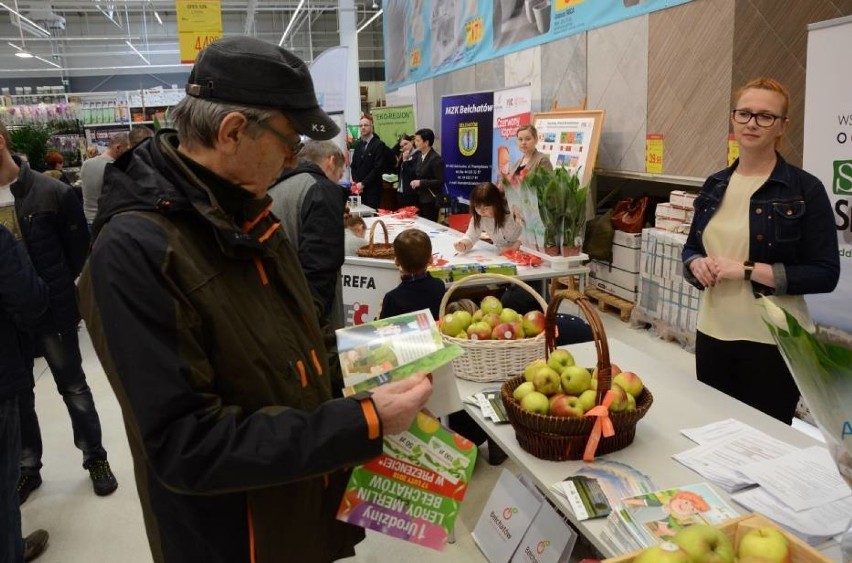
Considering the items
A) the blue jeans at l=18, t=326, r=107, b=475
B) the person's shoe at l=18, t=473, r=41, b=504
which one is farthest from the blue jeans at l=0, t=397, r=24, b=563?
the person's shoe at l=18, t=473, r=41, b=504

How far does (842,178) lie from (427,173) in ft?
17.2

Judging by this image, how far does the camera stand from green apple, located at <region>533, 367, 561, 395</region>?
1.73m

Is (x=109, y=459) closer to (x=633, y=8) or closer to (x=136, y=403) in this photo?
(x=136, y=403)

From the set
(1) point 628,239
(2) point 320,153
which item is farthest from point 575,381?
(1) point 628,239

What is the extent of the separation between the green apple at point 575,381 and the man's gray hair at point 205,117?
1.03 metres

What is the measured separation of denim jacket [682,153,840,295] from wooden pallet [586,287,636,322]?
10.6ft

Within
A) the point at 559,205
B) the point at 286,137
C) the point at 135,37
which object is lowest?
the point at 559,205

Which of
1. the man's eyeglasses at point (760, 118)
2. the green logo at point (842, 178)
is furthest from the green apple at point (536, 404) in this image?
the green logo at point (842, 178)

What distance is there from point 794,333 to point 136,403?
3.26ft

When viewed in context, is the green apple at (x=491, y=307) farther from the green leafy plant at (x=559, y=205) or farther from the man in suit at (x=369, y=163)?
the man in suit at (x=369, y=163)

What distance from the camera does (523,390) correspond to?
1.76 metres

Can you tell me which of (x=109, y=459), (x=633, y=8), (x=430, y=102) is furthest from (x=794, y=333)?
(x=430, y=102)

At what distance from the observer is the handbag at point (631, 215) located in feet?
17.7

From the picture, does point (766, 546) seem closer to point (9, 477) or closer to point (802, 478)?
point (802, 478)
